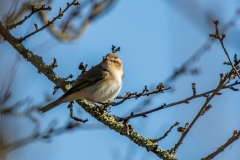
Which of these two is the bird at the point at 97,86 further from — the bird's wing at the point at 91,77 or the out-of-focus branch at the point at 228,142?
the out-of-focus branch at the point at 228,142

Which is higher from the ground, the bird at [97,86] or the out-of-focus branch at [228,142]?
the bird at [97,86]

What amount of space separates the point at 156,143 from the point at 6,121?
6.25 ft

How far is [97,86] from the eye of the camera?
5.90 m

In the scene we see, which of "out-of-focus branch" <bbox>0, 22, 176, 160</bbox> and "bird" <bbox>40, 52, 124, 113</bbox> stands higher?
"bird" <bbox>40, 52, 124, 113</bbox>

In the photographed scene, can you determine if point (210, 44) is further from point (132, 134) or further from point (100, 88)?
point (100, 88)

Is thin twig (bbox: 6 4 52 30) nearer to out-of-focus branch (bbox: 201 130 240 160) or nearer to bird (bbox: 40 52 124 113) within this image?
bird (bbox: 40 52 124 113)

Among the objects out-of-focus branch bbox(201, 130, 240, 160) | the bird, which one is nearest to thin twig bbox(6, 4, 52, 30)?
the bird

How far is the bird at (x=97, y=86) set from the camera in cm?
534

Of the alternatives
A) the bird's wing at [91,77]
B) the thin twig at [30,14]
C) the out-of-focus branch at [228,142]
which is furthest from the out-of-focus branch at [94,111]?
the out-of-focus branch at [228,142]

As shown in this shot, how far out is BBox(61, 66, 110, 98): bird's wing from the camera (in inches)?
219

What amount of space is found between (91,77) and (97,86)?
0.49 ft

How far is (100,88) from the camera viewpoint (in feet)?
19.3

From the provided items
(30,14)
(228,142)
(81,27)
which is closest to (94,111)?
(81,27)

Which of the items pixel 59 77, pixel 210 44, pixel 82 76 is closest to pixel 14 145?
pixel 210 44
